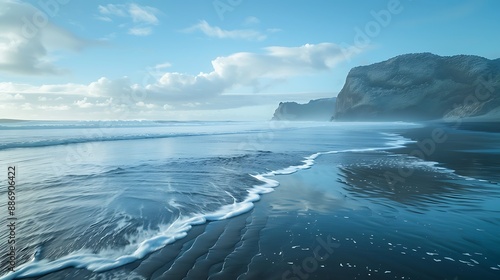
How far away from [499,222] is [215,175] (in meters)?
9.08

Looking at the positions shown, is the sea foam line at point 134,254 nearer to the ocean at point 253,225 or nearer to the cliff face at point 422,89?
the ocean at point 253,225

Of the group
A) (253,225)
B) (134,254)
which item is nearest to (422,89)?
(253,225)

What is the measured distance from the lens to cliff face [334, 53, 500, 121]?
95.6 metres

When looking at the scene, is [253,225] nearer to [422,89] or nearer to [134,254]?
[134,254]

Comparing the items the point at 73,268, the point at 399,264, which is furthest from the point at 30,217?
the point at 399,264

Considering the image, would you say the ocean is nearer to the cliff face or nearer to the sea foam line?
the sea foam line

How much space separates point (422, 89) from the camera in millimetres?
111250

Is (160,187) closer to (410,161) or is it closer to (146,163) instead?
(146,163)

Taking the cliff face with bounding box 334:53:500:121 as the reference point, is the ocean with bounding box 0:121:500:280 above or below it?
below

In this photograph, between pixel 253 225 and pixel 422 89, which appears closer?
pixel 253 225

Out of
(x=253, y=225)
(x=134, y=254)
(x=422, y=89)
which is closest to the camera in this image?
(x=134, y=254)

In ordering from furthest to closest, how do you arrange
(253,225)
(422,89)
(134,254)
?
(422,89) < (253,225) < (134,254)

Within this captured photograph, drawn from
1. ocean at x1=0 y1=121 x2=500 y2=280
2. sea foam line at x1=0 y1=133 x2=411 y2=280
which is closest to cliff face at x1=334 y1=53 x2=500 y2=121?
ocean at x1=0 y1=121 x2=500 y2=280

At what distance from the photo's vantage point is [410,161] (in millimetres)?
14273
